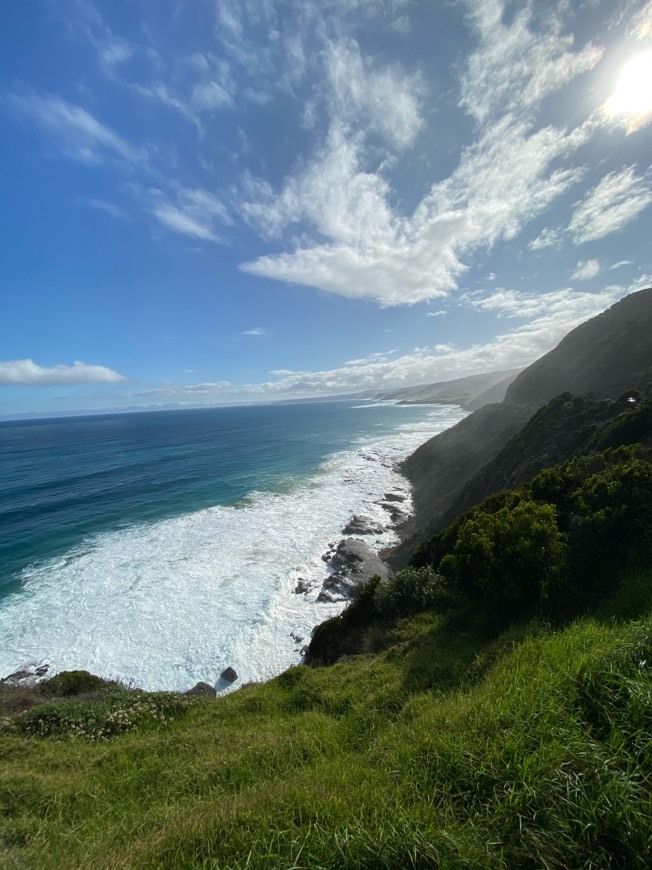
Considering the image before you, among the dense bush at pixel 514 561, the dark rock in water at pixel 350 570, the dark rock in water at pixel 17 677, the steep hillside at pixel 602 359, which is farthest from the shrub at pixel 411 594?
the steep hillside at pixel 602 359

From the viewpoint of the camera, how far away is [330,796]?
3748 mm

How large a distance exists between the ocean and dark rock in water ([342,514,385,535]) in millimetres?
851

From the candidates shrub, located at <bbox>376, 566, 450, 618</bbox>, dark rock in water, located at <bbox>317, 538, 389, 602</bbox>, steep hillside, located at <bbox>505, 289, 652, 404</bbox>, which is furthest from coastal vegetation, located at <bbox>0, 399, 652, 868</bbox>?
steep hillside, located at <bbox>505, 289, 652, 404</bbox>

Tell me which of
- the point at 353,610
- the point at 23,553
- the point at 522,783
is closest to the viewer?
the point at 522,783

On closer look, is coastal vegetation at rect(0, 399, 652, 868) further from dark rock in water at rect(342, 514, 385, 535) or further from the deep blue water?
the deep blue water

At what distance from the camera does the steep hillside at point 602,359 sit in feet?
115

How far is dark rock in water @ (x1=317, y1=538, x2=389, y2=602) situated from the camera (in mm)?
21859

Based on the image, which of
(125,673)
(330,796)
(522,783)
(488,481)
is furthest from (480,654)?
(488,481)

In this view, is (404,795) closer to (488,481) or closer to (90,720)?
(90,720)

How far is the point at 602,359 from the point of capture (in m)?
39.7

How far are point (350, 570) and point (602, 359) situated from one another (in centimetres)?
3841

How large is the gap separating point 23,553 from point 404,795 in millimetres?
36189

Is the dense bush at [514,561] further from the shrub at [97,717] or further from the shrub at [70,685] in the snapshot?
the shrub at [70,685]

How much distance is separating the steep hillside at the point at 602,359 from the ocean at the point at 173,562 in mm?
23386
